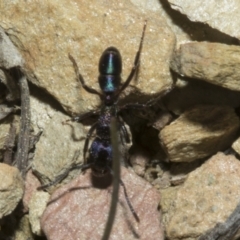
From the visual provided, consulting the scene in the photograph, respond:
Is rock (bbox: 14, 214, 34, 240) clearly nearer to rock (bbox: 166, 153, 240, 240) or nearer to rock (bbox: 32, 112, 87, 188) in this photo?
rock (bbox: 32, 112, 87, 188)

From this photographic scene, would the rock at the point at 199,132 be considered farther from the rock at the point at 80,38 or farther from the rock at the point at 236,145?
the rock at the point at 80,38

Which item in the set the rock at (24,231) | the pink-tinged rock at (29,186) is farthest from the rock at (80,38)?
the rock at (24,231)

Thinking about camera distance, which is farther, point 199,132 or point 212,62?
point 199,132

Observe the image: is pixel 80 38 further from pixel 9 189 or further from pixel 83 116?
pixel 9 189

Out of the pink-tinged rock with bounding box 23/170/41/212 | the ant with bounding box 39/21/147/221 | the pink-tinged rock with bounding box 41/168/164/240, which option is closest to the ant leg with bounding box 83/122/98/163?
the ant with bounding box 39/21/147/221

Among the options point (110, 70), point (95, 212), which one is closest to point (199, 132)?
point (110, 70)

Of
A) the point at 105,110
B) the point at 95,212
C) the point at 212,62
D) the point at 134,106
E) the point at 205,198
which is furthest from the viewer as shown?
the point at 105,110

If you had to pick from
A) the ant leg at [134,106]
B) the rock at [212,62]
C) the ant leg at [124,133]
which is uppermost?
the rock at [212,62]
